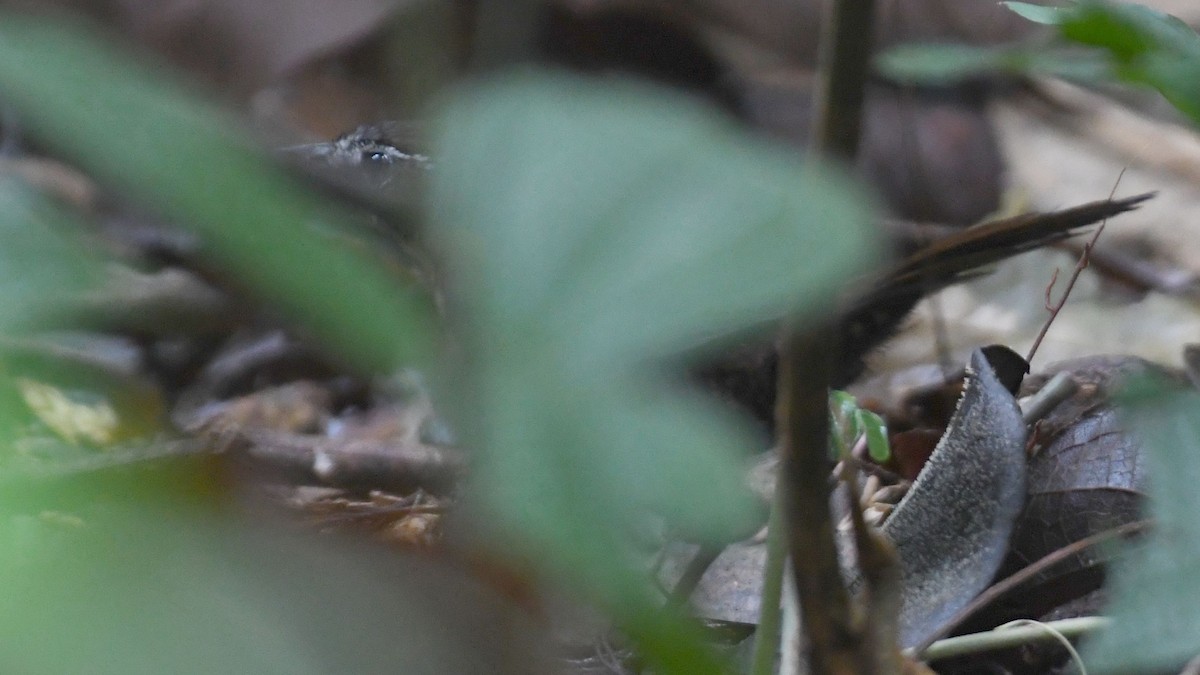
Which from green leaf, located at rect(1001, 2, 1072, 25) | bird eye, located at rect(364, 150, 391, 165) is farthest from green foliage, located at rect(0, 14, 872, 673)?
bird eye, located at rect(364, 150, 391, 165)

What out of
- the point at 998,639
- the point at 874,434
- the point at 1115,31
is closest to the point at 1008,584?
the point at 998,639

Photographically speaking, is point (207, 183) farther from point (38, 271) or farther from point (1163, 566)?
point (1163, 566)

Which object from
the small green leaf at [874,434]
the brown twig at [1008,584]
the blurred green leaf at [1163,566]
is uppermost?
the small green leaf at [874,434]

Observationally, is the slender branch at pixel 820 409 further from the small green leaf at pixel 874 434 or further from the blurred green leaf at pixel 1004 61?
the small green leaf at pixel 874 434

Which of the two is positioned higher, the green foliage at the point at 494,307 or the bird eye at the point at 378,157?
the bird eye at the point at 378,157

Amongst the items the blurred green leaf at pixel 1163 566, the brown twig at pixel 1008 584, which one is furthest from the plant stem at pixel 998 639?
the blurred green leaf at pixel 1163 566

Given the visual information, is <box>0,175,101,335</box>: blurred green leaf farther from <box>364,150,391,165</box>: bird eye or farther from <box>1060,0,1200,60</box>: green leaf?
<box>364,150,391,165</box>: bird eye
